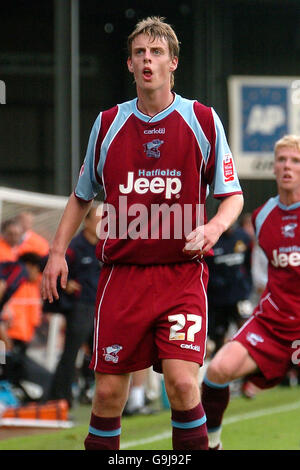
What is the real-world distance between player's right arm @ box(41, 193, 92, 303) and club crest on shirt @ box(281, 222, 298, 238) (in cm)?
202

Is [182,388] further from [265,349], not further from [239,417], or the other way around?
[239,417]

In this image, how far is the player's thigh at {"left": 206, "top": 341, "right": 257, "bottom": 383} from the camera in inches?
269

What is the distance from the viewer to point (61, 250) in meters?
5.39

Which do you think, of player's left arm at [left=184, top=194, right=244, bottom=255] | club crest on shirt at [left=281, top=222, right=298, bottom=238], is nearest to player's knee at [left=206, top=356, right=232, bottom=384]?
club crest on shirt at [left=281, top=222, right=298, bottom=238]

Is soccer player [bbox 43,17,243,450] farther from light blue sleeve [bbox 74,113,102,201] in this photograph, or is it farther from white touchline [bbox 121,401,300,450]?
white touchline [bbox 121,401,300,450]

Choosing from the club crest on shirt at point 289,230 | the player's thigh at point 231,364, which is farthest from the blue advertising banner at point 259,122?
the player's thigh at point 231,364

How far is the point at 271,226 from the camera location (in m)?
7.37

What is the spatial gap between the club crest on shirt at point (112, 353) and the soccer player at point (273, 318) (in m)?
1.66

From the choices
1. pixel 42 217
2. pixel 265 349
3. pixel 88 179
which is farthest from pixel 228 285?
pixel 88 179

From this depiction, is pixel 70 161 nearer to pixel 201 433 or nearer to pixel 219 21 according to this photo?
pixel 219 21

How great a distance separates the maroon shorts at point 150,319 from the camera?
5.27 meters

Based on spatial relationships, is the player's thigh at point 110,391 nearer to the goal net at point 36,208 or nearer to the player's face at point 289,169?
the player's face at point 289,169

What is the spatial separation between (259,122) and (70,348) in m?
9.23
